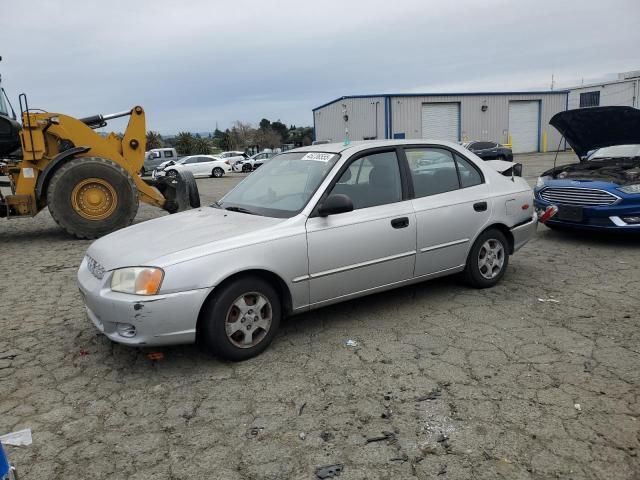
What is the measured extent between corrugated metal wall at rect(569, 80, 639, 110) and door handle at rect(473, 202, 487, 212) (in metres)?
42.1

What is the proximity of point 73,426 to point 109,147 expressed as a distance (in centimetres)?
724

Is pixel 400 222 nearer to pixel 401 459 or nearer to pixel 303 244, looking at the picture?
pixel 303 244

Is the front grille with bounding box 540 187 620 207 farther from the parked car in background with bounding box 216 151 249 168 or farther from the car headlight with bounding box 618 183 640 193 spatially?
the parked car in background with bounding box 216 151 249 168

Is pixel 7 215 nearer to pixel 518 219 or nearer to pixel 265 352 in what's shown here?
pixel 265 352

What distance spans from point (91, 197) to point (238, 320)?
6.25m

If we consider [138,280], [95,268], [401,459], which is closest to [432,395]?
[401,459]

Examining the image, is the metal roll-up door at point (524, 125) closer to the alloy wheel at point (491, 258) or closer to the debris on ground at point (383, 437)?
the alloy wheel at point (491, 258)

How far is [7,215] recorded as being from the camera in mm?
8703

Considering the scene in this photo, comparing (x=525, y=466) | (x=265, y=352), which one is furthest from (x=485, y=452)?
(x=265, y=352)

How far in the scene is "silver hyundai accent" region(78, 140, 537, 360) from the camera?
3.51 metres

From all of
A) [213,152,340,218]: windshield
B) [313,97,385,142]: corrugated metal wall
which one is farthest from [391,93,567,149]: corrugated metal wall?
[213,152,340,218]: windshield

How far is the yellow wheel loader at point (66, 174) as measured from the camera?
28.3ft

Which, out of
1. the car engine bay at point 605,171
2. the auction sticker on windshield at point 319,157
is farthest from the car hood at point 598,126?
the auction sticker on windshield at point 319,157

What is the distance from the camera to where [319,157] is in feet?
15.2
